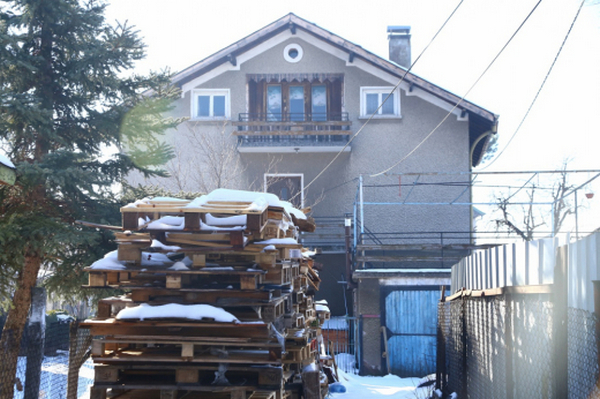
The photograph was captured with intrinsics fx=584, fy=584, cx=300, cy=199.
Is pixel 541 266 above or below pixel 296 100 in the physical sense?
below

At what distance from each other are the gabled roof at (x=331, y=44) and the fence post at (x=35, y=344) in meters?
12.5

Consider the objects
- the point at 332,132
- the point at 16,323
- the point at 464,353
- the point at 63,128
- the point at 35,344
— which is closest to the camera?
the point at 464,353

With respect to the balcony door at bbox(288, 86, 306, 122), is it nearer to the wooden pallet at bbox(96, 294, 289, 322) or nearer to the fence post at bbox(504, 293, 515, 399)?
the wooden pallet at bbox(96, 294, 289, 322)

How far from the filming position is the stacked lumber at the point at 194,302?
5.91 metres

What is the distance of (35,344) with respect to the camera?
27.1 ft

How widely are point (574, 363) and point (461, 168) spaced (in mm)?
15881

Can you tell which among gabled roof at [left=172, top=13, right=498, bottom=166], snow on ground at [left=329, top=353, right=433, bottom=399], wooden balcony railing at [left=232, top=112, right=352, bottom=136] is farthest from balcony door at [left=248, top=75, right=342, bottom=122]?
snow on ground at [left=329, top=353, right=433, bottom=399]

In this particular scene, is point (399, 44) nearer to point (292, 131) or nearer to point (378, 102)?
→ point (378, 102)

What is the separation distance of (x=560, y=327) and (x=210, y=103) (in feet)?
58.3

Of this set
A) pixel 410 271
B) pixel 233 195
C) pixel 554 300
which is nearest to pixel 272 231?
pixel 233 195

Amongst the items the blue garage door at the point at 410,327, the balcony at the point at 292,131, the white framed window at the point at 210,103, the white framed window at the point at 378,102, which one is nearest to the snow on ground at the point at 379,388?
the blue garage door at the point at 410,327

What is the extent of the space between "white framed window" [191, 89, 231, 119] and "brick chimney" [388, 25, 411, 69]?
7274 millimetres

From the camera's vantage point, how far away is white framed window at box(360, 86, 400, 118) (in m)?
20.6

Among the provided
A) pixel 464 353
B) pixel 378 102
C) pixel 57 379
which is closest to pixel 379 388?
pixel 464 353
